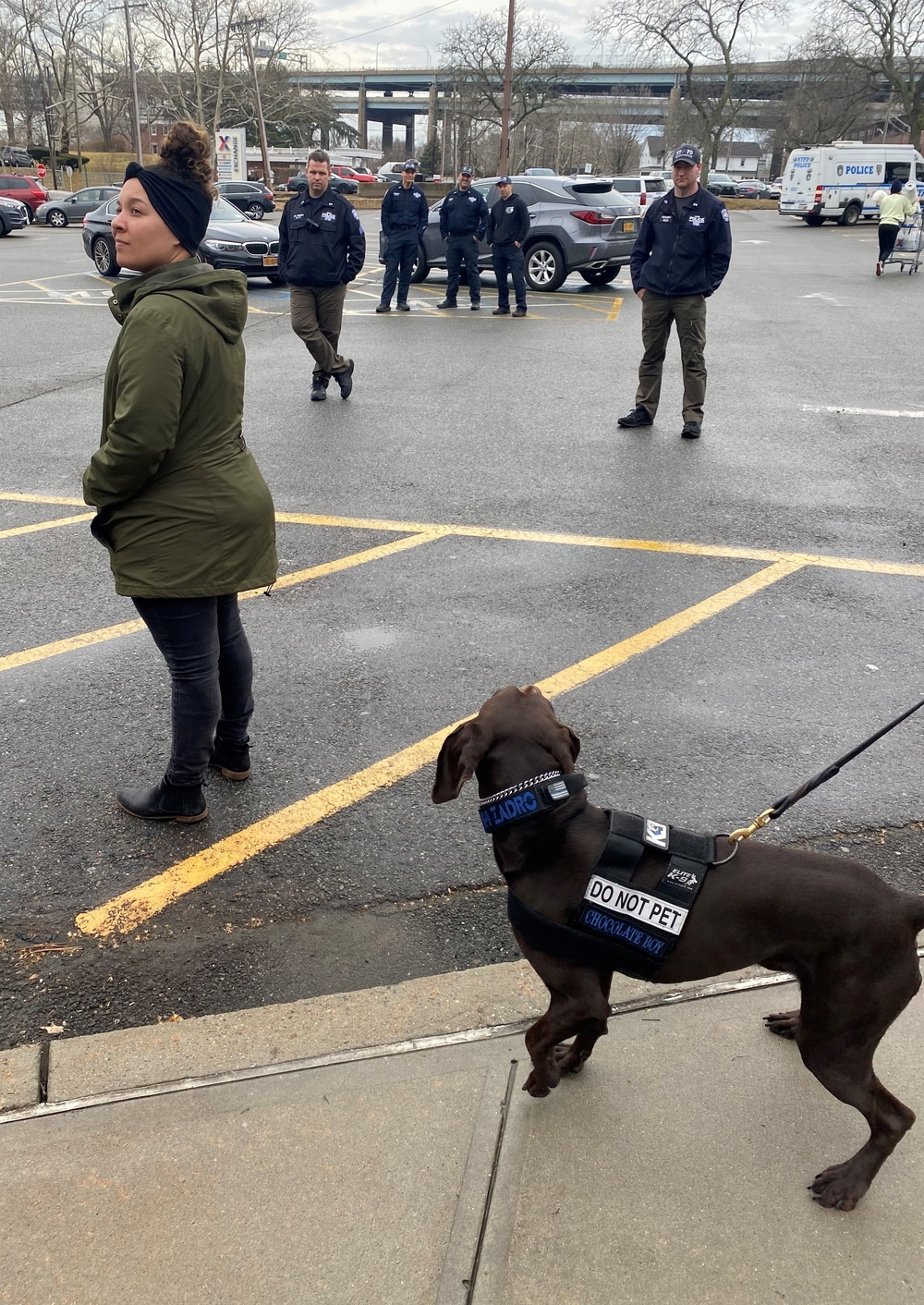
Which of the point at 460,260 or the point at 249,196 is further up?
the point at 249,196

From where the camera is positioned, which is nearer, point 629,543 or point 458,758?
point 458,758

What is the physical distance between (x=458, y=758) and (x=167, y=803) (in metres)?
1.48

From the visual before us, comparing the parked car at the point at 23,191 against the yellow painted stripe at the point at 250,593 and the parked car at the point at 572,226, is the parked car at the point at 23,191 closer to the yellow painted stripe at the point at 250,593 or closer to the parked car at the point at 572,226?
the parked car at the point at 572,226

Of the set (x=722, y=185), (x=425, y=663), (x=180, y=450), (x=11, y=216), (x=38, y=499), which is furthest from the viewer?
(x=722, y=185)

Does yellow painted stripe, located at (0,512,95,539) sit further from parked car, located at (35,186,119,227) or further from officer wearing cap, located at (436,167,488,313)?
parked car, located at (35,186,119,227)

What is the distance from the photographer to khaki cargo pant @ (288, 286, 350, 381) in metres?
8.89

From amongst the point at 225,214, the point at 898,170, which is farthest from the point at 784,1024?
the point at 898,170

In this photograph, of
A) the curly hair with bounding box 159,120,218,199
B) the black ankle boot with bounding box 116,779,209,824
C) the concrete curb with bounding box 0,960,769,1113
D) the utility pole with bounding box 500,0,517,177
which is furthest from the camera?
the utility pole with bounding box 500,0,517,177

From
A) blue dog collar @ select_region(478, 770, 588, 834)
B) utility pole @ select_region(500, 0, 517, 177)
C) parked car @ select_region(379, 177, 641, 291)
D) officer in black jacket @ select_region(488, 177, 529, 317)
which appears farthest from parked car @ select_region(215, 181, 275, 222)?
blue dog collar @ select_region(478, 770, 588, 834)

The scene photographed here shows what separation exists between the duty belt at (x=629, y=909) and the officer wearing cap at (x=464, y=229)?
541 inches

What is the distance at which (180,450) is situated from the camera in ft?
9.51

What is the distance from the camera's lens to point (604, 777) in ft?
11.8

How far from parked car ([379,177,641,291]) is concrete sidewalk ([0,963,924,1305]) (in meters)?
15.6

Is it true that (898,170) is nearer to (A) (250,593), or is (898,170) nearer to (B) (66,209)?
(B) (66,209)
